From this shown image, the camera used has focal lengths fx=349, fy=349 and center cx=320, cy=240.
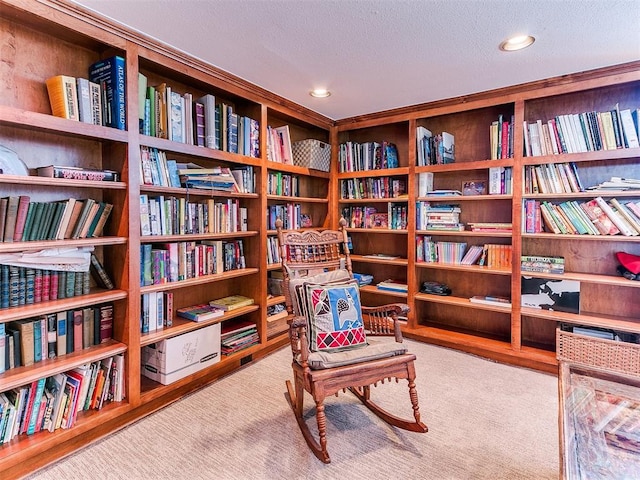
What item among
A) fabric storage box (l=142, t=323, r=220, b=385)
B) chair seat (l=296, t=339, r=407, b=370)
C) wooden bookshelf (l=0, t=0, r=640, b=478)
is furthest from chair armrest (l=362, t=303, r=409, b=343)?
fabric storage box (l=142, t=323, r=220, b=385)

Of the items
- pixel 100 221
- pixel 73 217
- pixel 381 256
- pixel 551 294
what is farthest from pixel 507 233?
pixel 73 217

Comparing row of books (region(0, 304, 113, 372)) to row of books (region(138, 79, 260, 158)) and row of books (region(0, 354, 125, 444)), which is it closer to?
row of books (region(0, 354, 125, 444))

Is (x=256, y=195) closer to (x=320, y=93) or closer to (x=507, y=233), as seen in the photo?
(x=320, y=93)

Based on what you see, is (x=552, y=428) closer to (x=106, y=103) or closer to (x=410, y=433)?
(x=410, y=433)

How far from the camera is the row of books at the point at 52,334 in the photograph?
5.73ft

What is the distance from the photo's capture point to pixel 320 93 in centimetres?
303

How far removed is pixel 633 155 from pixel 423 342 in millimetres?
2223

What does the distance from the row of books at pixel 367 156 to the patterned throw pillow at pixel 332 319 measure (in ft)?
6.20

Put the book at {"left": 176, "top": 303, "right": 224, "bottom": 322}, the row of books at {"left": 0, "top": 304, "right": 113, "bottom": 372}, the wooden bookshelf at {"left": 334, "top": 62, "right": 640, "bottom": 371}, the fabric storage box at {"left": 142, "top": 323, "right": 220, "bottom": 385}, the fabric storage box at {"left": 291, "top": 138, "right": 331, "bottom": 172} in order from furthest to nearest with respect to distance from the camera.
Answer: the fabric storage box at {"left": 291, "top": 138, "right": 331, "bottom": 172} < the wooden bookshelf at {"left": 334, "top": 62, "right": 640, "bottom": 371} < the book at {"left": 176, "top": 303, "right": 224, "bottom": 322} < the fabric storage box at {"left": 142, "top": 323, "right": 220, "bottom": 385} < the row of books at {"left": 0, "top": 304, "right": 113, "bottom": 372}

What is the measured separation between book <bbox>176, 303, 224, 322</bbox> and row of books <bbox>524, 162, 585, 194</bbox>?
2698mm

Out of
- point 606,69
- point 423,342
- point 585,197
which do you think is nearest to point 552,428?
point 423,342

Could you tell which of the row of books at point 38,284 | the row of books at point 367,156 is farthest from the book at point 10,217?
the row of books at point 367,156

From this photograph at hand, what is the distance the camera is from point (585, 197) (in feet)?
9.14

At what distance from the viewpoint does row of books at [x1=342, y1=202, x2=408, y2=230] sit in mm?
3584
